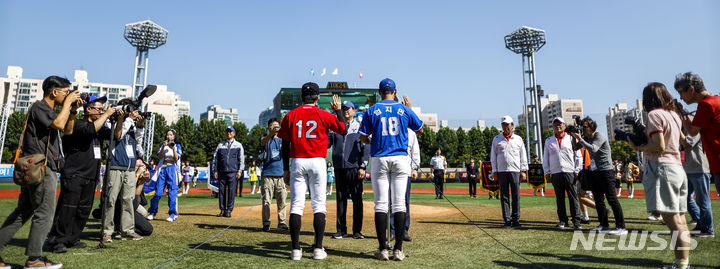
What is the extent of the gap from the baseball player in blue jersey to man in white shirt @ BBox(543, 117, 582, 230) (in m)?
3.70

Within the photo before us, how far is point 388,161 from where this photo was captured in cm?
460

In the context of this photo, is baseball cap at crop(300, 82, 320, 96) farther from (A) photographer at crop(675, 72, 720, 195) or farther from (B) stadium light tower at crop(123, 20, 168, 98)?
(B) stadium light tower at crop(123, 20, 168, 98)

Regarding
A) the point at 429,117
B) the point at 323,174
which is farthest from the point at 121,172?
the point at 429,117

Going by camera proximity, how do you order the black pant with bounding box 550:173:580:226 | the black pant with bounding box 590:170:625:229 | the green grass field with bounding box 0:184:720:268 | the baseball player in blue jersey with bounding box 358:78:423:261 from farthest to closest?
the black pant with bounding box 550:173:580:226, the black pant with bounding box 590:170:625:229, the baseball player in blue jersey with bounding box 358:78:423:261, the green grass field with bounding box 0:184:720:268

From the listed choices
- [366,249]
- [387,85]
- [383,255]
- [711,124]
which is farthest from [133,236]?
[711,124]

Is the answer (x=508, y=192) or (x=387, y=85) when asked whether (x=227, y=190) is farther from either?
(x=508, y=192)

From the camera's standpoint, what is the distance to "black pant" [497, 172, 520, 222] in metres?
7.06

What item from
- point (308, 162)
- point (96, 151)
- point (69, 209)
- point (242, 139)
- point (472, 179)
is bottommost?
point (69, 209)

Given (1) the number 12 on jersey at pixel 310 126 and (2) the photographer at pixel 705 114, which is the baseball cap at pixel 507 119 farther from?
(1) the number 12 on jersey at pixel 310 126

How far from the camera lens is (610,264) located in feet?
13.3

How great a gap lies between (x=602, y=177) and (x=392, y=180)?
4.09m

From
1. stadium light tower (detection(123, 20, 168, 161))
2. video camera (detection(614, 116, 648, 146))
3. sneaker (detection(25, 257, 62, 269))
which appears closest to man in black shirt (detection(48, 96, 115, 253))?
sneaker (detection(25, 257, 62, 269))

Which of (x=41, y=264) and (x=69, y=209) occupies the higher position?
(x=69, y=209)

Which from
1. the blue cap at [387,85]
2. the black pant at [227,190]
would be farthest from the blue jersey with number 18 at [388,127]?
the black pant at [227,190]
